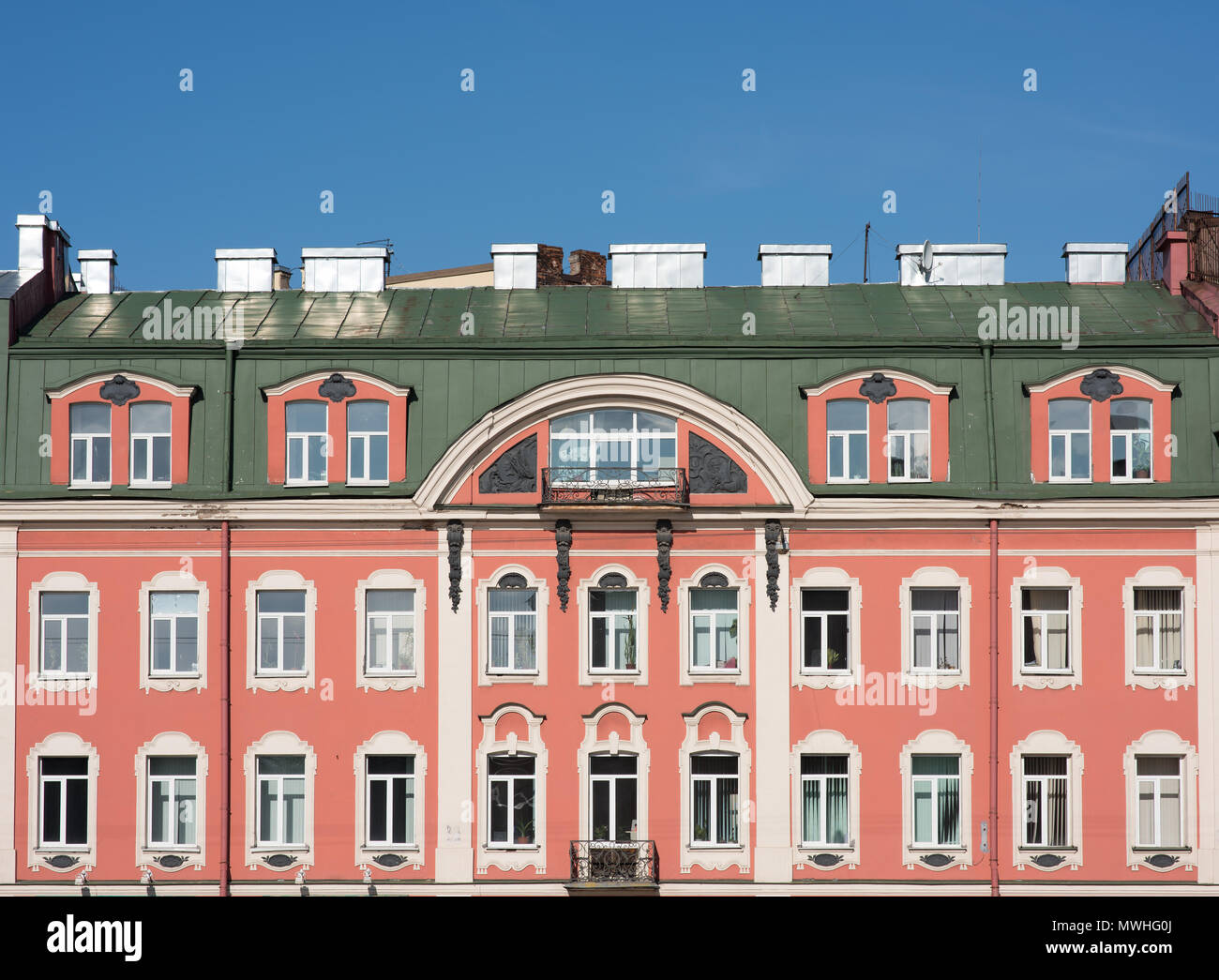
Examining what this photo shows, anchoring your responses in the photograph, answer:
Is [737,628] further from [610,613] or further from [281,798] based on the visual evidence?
[281,798]

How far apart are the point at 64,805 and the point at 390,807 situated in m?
7.20

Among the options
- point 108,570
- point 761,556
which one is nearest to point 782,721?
point 761,556

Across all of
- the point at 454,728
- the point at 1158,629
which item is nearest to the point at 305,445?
the point at 454,728

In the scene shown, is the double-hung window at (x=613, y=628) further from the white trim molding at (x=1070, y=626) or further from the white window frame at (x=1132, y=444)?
the white window frame at (x=1132, y=444)

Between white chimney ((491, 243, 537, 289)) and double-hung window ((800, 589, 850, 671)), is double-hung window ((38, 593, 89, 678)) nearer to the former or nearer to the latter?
white chimney ((491, 243, 537, 289))

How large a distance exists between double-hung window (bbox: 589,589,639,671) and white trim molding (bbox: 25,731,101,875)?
11.3m

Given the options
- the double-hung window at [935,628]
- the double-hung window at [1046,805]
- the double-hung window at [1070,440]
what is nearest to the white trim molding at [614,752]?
the double-hung window at [935,628]

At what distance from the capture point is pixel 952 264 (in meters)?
39.2

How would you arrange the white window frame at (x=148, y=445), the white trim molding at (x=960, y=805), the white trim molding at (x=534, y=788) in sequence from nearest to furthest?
the white trim molding at (x=960, y=805) → the white trim molding at (x=534, y=788) → the white window frame at (x=148, y=445)

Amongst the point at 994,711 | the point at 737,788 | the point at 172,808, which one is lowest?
the point at 172,808

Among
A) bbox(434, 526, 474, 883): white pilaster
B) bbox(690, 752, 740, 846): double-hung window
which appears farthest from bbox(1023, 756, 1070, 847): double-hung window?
bbox(434, 526, 474, 883): white pilaster

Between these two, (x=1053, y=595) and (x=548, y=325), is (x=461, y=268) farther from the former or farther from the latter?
(x=1053, y=595)

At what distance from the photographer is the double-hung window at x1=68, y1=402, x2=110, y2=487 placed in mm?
33906

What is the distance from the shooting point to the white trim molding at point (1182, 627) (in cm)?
3275
